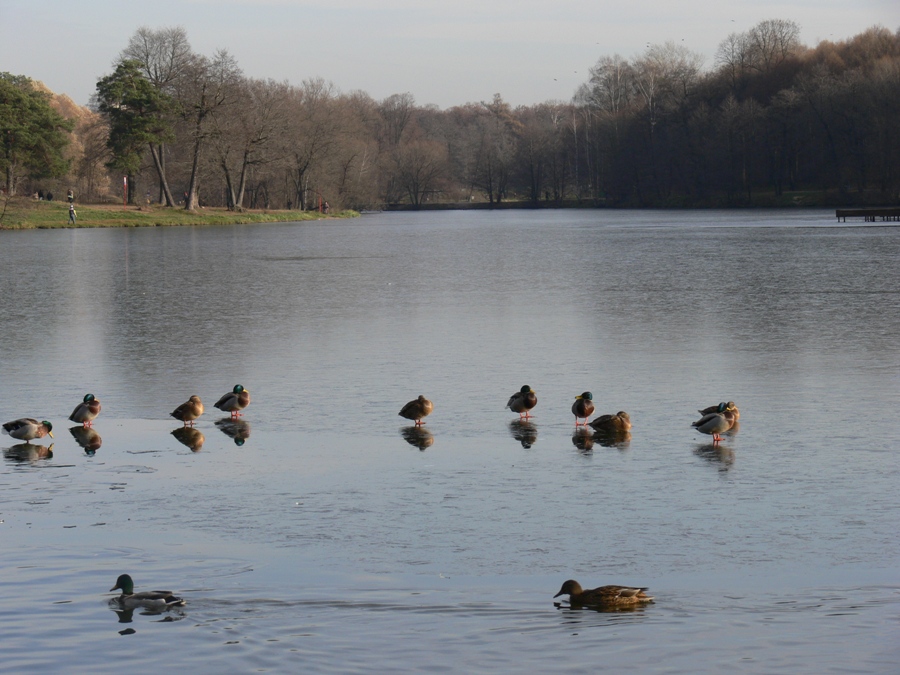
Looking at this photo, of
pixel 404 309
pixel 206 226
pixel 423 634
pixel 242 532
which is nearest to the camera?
pixel 423 634

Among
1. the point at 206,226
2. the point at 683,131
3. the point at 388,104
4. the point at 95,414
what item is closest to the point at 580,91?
the point at 683,131

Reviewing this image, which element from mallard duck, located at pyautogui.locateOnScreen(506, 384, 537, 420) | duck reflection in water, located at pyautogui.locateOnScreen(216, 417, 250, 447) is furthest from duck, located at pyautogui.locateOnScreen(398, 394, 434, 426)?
duck reflection in water, located at pyautogui.locateOnScreen(216, 417, 250, 447)

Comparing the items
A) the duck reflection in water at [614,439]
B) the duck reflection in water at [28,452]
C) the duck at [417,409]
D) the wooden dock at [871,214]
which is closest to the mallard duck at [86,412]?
the duck reflection in water at [28,452]

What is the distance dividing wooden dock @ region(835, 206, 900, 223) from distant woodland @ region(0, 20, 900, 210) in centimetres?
2366

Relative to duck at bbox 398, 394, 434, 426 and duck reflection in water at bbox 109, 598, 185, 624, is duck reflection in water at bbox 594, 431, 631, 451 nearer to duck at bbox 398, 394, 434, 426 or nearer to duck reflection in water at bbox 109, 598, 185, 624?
duck at bbox 398, 394, 434, 426

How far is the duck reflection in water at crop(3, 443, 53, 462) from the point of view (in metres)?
10.3

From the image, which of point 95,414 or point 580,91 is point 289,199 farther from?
point 95,414

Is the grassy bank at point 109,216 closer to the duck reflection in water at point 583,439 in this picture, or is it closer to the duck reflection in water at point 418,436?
the duck reflection in water at point 418,436

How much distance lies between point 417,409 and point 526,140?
121 m

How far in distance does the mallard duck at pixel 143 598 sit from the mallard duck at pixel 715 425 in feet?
18.2

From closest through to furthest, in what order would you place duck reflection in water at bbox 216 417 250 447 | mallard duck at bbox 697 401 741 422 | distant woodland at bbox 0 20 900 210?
mallard duck at bbox 697 401 741 422
duck reflection in water at bbox 216 417 250 447
distant woodland at bbox 0 20 900 210

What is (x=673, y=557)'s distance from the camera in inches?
288

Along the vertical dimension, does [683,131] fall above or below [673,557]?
above

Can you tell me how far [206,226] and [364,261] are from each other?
38309mm
